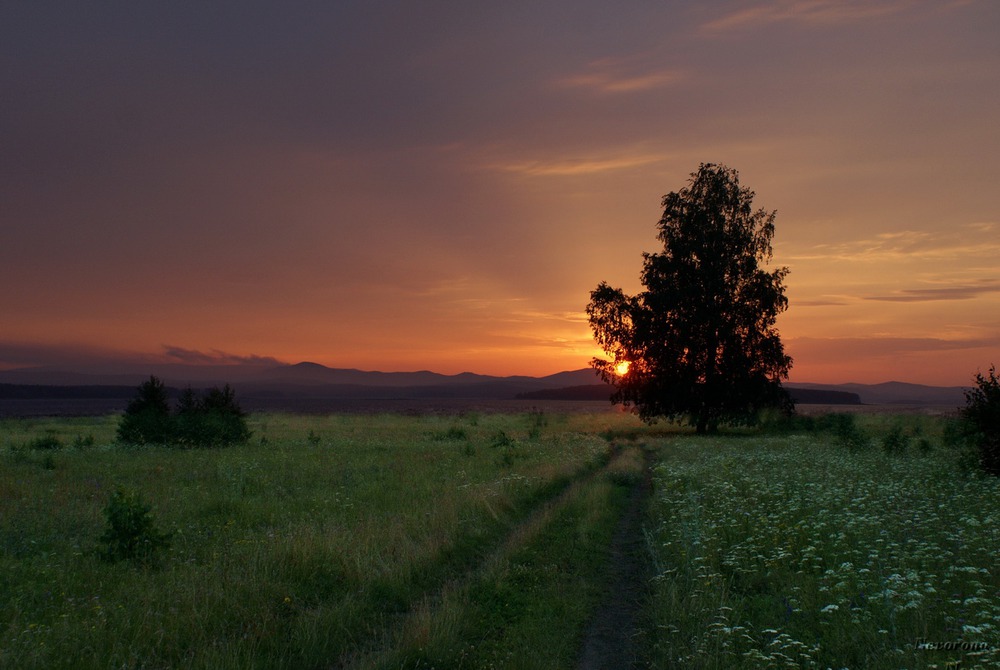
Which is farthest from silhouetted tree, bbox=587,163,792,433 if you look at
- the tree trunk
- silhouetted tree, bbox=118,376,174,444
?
silhouetted tree, bbox=118,376,174,444

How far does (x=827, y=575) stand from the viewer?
27.2 ft

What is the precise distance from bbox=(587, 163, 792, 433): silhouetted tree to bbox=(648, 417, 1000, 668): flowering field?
28.8 m

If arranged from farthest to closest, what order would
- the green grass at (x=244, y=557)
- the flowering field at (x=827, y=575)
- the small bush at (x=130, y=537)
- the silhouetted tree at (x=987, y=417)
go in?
the silhouetted tree at (x=987, y=417) → the small bush at (x=130, y=537) → the green grass at (x=244, y=557) → the flowering field at (x=827, y=575)

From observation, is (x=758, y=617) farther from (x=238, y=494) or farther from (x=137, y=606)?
(x=238, y=494)

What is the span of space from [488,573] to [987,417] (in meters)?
19.7

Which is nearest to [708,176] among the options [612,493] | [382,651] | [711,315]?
[711,315]

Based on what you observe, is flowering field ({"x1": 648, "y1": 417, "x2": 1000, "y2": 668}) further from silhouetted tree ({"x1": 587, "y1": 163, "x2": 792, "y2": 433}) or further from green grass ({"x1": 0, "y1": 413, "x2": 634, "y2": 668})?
silhouetted tree ({"x1": 587, "y1": 163, "x2": 792, "y2": 433})

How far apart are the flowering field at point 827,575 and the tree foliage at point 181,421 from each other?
2478cm

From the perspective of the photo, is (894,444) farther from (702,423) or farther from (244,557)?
(244,557)

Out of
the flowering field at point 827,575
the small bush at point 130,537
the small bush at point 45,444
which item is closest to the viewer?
the flowering field at point 827,575

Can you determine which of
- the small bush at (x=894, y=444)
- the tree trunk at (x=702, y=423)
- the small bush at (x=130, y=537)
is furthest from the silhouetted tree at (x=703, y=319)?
the small bush at (x=130, y=537)

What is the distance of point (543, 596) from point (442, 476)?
1125 centimetres

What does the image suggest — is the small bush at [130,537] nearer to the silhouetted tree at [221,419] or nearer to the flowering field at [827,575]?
the flowering field at [827,575]

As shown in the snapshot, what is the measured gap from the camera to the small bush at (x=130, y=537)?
10125 mm
